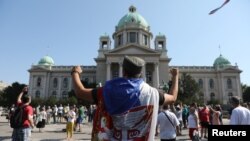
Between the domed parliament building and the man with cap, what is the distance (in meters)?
56.9

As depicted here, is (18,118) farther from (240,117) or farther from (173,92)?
(240,117)

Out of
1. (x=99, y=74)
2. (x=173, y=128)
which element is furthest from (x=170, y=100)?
(x=99, y=74)

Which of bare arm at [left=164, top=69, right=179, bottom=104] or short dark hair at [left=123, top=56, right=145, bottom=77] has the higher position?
short dark hair at [left=123, top=56, right=145, bottom=77]

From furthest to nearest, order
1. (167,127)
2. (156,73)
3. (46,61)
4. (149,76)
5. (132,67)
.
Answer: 1. (46,61)
2. (149,76)
3. (156,73)
4. (167,127)
5. (132,67)

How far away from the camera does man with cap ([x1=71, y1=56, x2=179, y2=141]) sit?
7.23 ft

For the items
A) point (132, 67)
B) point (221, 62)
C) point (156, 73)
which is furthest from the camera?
point (221, 62)

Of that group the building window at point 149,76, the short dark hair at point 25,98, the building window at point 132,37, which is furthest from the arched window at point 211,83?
the short dark hair at point 25,98

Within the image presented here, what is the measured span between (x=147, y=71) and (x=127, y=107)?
5956cm

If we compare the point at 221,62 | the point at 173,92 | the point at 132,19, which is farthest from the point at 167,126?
the point at 221,62

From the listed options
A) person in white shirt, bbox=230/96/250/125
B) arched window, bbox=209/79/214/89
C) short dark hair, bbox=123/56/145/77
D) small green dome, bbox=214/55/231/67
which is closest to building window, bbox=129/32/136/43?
arched window, bbox=209/79/214/89

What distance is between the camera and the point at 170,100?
8.17ft

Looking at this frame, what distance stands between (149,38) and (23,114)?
62.8 meters

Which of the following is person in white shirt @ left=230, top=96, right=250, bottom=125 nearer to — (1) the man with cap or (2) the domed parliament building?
(1) the man with cap

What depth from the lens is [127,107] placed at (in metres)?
2.21
